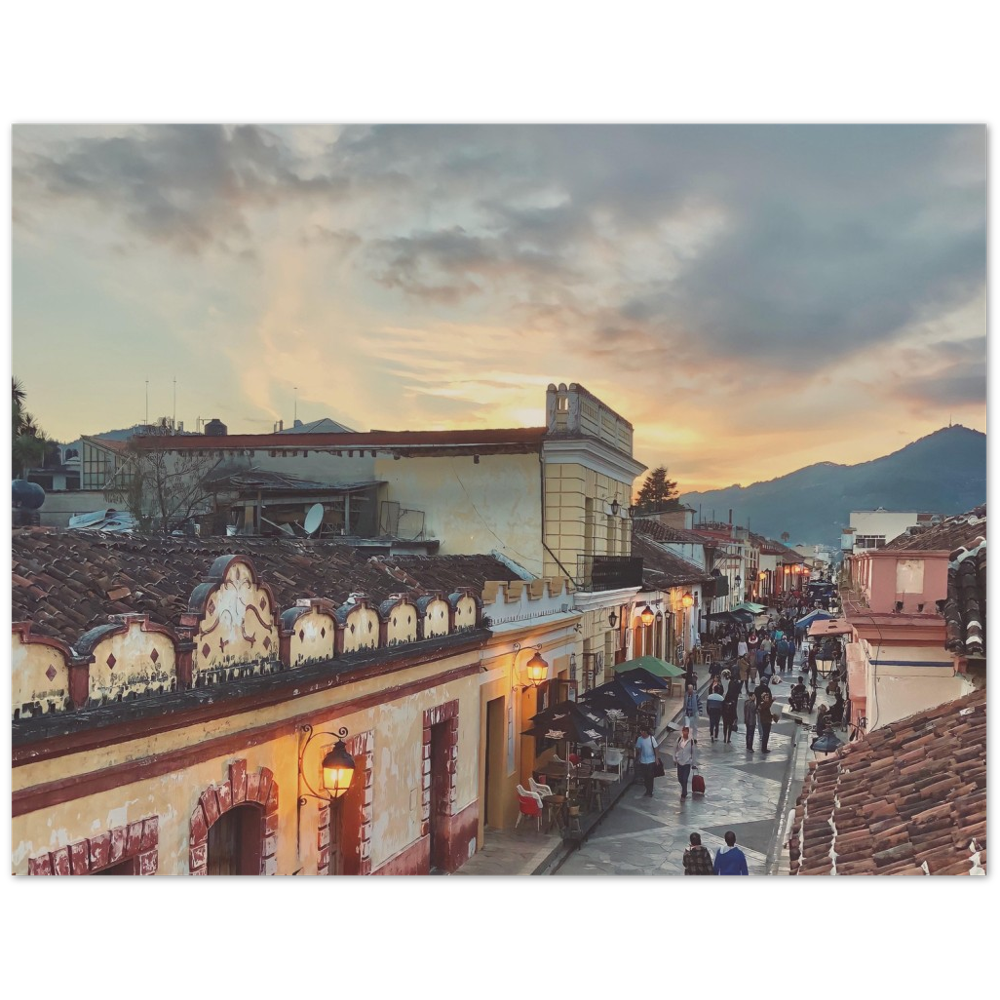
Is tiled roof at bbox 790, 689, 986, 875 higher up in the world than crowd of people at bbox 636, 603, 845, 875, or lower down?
higher up

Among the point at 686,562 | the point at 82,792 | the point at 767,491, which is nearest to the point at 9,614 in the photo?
the point at 82,792

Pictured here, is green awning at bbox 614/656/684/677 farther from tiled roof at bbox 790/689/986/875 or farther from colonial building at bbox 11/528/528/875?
tiled roof at bbox 790/689/986/875

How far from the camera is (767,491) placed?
73.4 feet

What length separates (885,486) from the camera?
2173cm

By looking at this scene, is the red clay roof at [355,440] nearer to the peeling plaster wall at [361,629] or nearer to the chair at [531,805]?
the chair at [531,805]

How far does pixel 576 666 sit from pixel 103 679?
12524mm

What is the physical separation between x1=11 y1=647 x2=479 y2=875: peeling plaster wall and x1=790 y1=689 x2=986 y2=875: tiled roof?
3.87m

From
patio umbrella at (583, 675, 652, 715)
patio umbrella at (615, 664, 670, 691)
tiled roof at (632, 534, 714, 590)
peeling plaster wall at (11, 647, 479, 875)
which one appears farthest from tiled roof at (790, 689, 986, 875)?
tiled roof at (632, 534, 714, 590)

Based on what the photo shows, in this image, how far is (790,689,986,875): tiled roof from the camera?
536 cm

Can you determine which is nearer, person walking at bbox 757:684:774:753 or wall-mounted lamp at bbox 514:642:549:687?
wall-mounted lamp at bbox 514:642:549:687

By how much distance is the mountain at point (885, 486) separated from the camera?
842cm

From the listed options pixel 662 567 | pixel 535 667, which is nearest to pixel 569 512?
pixel 535 667

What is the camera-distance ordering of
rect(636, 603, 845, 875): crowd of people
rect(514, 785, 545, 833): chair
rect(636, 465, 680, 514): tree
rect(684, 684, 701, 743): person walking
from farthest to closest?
rect(636, 465, 680, 514): tree < rect(684, 684, 701, 743): person walking < rect(514, 785, 545, 833): chair < rect(636, 603, 845, 875): crowd of people

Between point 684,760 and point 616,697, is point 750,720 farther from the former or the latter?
point 616,697
